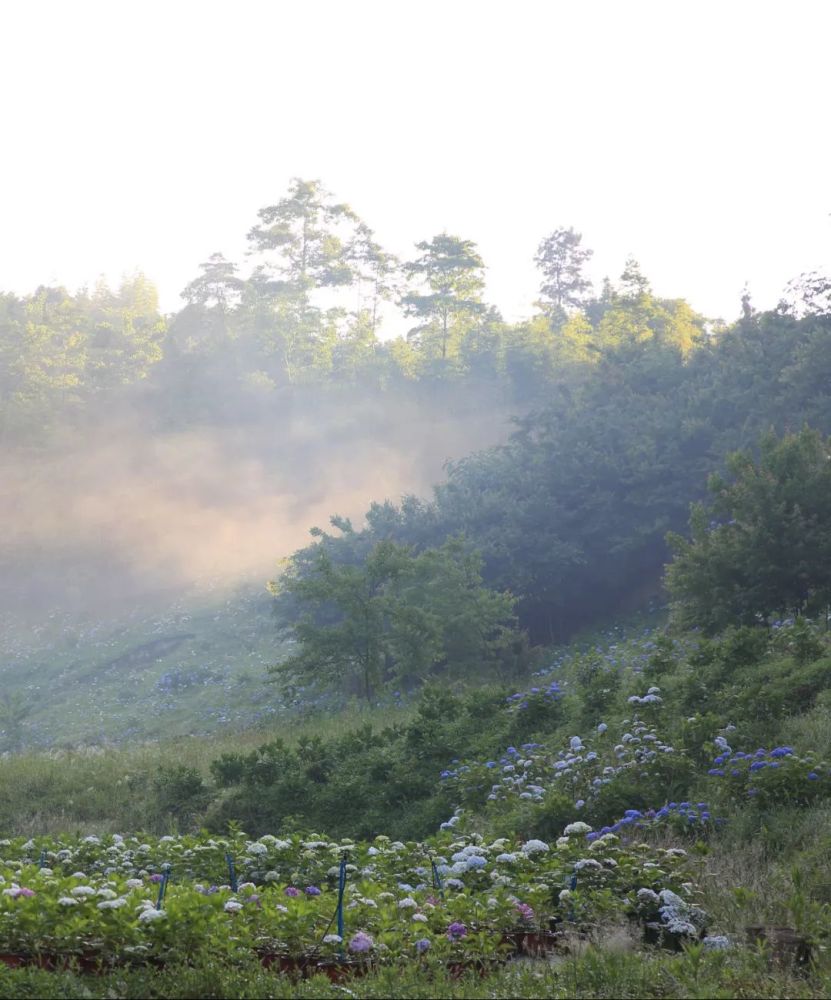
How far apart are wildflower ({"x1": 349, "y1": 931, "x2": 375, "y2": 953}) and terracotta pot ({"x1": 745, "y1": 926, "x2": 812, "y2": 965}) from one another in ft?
6.12

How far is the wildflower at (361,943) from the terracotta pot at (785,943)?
1.86 meters

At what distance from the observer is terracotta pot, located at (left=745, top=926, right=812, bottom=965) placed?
5.00 meters

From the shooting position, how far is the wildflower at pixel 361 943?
16.2 feet

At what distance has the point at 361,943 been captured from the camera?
4.95 meters

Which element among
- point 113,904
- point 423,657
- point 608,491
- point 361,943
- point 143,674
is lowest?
point 143,674

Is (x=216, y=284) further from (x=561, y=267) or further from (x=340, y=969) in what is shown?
(x=340, y=969)

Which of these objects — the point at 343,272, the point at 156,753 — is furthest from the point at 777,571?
the point at 343,272

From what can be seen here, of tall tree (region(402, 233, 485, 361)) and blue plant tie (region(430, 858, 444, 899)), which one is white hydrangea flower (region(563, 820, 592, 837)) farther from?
tall tree (region(402, 233, 485, 361))

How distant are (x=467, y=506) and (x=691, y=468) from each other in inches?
263

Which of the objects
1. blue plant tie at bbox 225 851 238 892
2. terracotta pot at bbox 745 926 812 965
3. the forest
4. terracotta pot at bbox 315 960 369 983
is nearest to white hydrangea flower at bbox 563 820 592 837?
the forest

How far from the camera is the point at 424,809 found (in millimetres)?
10711

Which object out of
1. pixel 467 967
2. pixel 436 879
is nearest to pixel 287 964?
pixel 467 967

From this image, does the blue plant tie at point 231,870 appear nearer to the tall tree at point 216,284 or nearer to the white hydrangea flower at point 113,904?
the white hydrangea flower at point 113,904

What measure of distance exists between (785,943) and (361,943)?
2.06 meters
